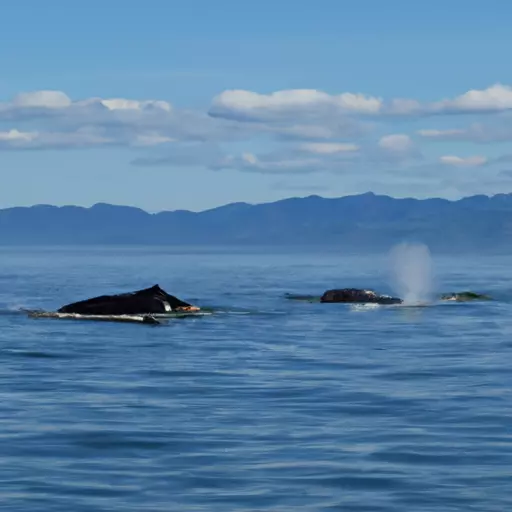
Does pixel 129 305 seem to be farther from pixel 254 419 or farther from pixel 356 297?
pixel 254 419

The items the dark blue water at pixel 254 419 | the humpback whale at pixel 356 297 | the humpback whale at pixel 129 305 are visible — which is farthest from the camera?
the humpback whale at pixel 356 297

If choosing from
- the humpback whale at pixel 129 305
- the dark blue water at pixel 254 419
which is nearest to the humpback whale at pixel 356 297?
the humpback whale at pixel 129 305

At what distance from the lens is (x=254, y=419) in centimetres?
2958

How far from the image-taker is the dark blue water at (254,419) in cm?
2192

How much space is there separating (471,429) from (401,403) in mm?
4037

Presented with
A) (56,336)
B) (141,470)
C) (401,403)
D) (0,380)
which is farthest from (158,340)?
(141,470)

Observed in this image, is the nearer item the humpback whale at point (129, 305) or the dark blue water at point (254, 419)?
the dark blue water at point (254, 419)

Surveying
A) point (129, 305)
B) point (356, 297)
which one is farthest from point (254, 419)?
point (356, 297)

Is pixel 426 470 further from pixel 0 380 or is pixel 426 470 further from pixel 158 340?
pixel 158 340

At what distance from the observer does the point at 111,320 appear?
2377 inches

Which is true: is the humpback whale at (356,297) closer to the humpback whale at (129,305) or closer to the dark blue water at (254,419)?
the humpback whale at (129,305)

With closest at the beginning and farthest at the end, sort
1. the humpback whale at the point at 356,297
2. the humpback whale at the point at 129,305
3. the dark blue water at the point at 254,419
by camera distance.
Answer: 1. the dark blue water at the point at 254,419
2. the humpback whale at the point at 129,305
3. the humpback whale at the point at 356,297

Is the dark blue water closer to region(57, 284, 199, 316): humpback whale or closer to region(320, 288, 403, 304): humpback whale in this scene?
region(57, 284, 199, 316): humpback whale

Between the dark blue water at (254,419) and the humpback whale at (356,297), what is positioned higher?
the humpback whale at (356,297)
